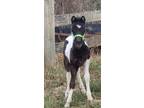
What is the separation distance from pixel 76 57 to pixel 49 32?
0.63ft

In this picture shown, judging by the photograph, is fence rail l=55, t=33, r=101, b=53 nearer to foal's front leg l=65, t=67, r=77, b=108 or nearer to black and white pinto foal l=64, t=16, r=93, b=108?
black and white pinto foal l=64, t=16, r=93, b=108

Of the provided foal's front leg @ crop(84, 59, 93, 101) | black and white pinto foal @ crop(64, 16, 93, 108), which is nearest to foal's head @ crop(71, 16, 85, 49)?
black and white pinto foal @ crop(64, 16, 93, 108)

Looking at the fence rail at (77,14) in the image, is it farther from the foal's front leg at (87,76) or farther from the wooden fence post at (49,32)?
the foal's front leg at (87,76)

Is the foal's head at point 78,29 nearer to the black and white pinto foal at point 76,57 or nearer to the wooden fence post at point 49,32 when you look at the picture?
the black and white pinto foal at point 76,57

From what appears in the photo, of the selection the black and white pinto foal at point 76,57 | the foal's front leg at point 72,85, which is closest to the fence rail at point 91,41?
the black and white pinto foal at point 76,57

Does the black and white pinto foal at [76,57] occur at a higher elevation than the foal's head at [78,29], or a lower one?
lower

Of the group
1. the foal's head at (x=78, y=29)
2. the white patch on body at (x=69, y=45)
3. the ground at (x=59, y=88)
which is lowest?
the ground at (x=59, y=88)

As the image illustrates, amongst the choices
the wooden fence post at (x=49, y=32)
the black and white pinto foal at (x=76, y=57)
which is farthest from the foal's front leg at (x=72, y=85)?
the wooden fence post at (x=49, y=32)

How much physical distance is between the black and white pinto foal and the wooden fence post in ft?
0.25

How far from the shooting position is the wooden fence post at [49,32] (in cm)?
283

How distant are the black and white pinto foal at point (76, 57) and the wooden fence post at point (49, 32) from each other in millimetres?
76

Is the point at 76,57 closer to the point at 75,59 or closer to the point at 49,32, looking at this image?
the point at 75,59
